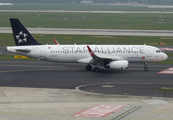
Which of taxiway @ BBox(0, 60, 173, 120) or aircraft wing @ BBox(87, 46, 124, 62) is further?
aircraft wing @ BBox(87, 46, 124, 62)

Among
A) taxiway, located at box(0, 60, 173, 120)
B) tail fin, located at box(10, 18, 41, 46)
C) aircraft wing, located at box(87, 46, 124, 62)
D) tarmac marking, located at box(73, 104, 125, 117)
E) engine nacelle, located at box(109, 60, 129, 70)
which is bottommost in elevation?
tarmac marking, located at box(73, 104, 125, 117)

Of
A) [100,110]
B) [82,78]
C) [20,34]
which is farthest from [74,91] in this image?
[20,34]

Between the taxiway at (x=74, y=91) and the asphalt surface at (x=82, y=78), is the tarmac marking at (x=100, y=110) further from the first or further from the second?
the asphalt surface at (x=82, y=78)

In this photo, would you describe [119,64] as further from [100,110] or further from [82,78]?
[100,110]

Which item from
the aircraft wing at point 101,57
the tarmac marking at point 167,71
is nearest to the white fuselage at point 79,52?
the aircraft wing at point 101,57

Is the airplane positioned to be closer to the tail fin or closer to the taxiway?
the tail fin

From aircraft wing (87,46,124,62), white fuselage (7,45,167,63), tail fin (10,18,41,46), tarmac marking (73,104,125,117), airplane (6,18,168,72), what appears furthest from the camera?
tail fin (10,18,41,46)

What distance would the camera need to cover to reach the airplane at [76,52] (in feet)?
153

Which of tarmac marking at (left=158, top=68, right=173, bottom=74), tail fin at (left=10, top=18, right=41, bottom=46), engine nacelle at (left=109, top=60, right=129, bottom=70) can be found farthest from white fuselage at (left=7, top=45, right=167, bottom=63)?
engine nacelle at (left=109, top=60, right=129, bottom=70)

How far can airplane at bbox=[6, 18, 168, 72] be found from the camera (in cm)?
4656

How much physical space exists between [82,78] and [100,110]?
49.1 feet

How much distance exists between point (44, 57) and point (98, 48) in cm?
898

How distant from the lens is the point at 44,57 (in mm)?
47219

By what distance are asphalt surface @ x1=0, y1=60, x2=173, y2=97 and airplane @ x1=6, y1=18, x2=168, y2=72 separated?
1.91 meters
